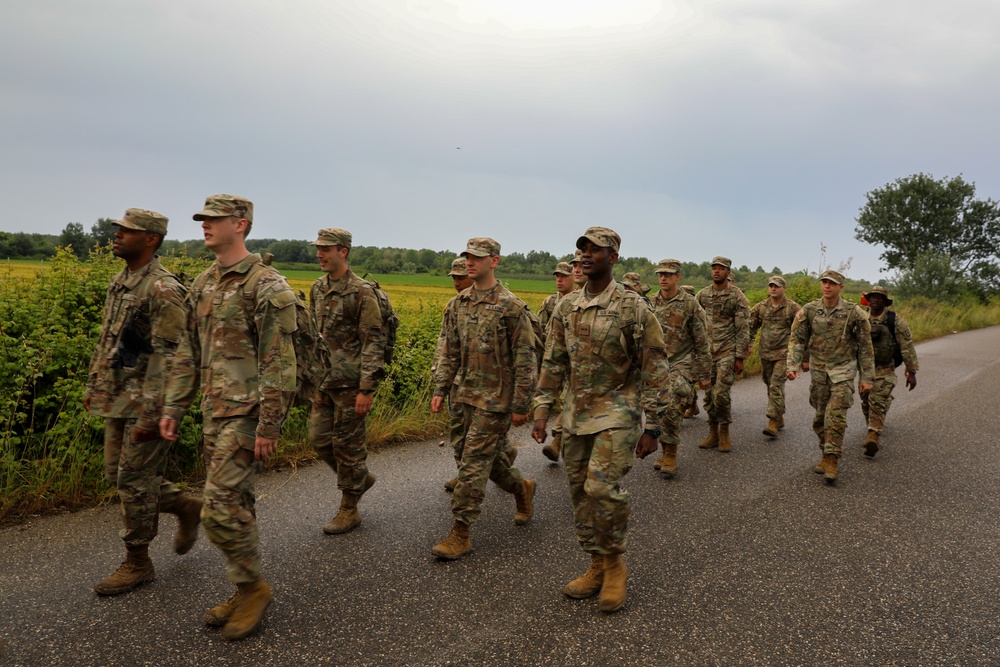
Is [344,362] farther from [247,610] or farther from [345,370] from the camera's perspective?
[247,610]

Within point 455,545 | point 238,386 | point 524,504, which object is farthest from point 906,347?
point 238,386

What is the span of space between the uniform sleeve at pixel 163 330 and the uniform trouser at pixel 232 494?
0.71m

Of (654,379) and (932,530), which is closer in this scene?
(654,379)

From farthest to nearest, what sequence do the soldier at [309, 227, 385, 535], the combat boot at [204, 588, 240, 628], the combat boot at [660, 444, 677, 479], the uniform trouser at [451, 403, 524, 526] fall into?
the combat boot at [660, 444, 677, 479] < the soldier at [309, 227, 385, 535] < the uniform trouser at [451, 403, 524, 526] < the combat boot at [204, 588, 240, 628]

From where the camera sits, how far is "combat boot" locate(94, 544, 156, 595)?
3.98 meters

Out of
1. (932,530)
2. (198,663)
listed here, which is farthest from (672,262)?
(198,663)

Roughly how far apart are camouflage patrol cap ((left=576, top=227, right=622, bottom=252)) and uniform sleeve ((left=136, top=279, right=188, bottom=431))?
2.59 meters

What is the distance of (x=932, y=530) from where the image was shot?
17.9ft

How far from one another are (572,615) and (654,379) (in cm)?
153

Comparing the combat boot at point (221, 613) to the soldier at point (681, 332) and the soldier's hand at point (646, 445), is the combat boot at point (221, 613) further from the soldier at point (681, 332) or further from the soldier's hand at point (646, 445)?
the soldier at point (681, 332)

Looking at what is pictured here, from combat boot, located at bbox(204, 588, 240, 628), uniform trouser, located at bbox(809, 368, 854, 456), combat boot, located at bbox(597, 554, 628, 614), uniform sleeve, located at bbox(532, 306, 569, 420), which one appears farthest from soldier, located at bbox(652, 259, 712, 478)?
combat boot, located at bbox(204, 588, 240, 628)

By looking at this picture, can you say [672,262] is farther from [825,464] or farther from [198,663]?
[198,663]

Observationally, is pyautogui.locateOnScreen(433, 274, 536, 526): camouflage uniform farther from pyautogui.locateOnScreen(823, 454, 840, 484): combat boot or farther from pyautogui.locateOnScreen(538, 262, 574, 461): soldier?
pyautogui.locateOnScreen(823, 454, 840, 484): combat boot

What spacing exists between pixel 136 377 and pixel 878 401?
8.23 m
